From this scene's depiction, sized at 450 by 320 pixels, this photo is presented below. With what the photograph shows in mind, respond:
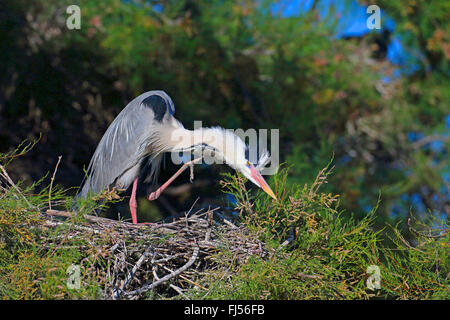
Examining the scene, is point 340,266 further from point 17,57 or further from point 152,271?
point 17,57

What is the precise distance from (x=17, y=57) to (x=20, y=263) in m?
3.55

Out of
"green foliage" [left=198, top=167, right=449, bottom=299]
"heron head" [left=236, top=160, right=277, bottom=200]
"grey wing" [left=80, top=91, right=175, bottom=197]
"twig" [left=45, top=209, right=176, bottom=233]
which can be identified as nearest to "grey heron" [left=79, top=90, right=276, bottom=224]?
"grey wing" [left=80, top=91, right=175, bottom=197]

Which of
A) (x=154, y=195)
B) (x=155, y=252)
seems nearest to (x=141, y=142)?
(x=154, y=195)

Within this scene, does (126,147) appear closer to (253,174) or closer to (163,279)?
(253,174)

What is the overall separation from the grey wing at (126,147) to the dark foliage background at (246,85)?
3.86 ft

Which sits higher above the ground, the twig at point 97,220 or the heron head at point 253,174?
the heron head at point 253,174

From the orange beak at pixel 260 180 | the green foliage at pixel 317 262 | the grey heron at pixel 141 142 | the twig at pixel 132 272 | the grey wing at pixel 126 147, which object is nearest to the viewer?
the twig at pixel 132 272

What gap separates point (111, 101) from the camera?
6.20 meters

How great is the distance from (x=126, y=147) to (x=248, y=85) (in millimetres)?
2378

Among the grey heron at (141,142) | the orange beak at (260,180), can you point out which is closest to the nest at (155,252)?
the orange beak at (260,180)

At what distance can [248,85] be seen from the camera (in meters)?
6.28

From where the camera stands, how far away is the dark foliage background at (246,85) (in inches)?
226

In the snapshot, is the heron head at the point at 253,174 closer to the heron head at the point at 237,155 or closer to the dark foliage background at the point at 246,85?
the heron head at the point at 237,155

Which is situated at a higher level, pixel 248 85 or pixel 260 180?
pixel 248 85
